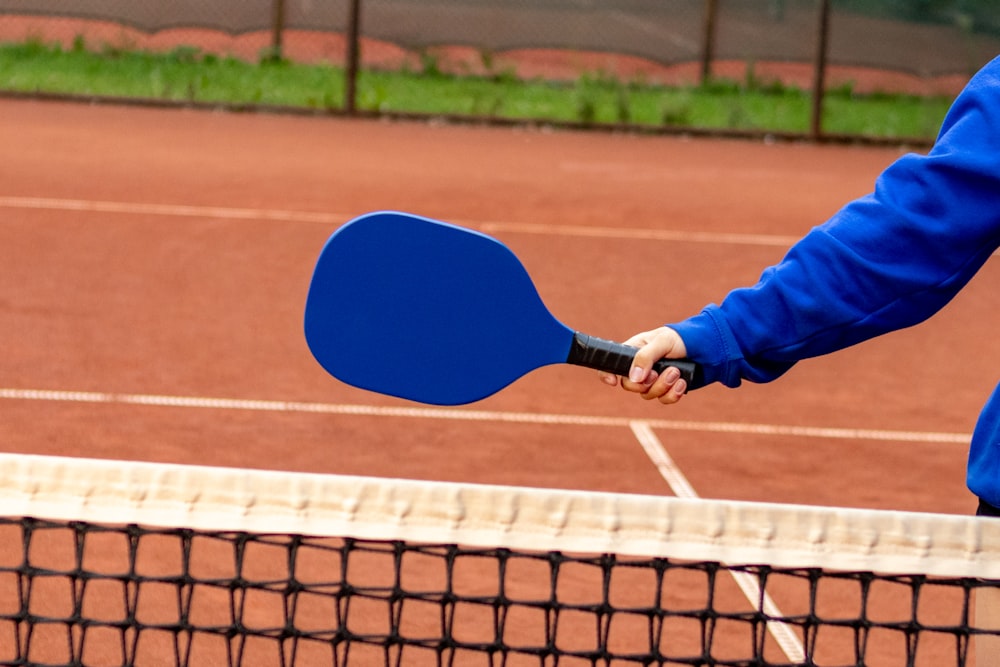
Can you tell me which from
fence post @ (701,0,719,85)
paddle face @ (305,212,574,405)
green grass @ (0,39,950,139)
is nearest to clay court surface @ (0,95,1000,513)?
green grass @ (0,39,950,139)

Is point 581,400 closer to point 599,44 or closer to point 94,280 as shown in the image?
point 94,280

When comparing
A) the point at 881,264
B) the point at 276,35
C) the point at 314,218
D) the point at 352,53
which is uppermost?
the point at 276,35

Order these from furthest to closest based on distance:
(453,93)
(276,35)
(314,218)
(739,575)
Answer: (276,35), (453,93), (314,218), (739,575)

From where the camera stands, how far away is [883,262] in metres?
1.54

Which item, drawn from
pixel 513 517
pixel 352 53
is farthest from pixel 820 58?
pixel 513 517

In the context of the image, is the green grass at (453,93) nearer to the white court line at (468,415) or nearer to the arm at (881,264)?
the white court line at (468,415)

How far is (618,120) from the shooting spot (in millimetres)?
11531

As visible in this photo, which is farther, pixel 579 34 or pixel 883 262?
pixel 579 34

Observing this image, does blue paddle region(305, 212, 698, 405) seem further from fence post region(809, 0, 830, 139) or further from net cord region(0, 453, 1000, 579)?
fence post region(809, 0, 830, 139)

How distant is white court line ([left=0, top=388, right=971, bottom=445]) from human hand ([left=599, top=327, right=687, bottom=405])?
2953 millimetres

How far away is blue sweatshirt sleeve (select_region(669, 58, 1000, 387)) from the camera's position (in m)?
1.52

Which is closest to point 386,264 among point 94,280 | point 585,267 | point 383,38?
point 94,280

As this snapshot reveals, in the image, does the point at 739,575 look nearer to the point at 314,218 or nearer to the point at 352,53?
the point at 314,218

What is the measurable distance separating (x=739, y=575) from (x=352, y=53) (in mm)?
7897
